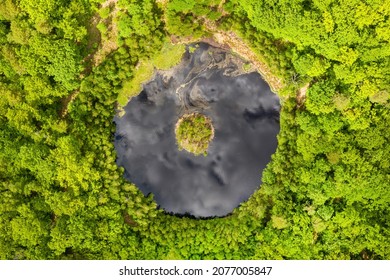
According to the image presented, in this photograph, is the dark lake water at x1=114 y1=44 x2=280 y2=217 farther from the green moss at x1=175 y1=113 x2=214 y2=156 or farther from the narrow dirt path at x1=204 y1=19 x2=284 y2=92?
the narrow dirt path at x1=204 y1=19 x2=284 y2=92

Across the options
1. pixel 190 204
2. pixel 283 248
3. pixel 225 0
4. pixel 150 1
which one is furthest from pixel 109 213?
pixel 225 0

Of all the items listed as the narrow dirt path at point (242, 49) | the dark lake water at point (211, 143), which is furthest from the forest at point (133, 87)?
the dark lake water at point (211, 143)

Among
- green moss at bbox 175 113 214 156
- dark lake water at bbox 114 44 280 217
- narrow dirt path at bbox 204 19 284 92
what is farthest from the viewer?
dark lake water at bbox 114 44 280 217

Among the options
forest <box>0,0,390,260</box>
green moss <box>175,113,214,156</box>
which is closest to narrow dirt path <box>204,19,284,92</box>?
forest <box>0,0,390,260</box>

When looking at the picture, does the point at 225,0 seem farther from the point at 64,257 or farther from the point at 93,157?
the point at 64,257

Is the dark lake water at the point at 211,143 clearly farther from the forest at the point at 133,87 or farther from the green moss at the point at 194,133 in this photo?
the forest at the point at 133,87

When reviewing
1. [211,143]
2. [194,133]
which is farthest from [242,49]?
[211,143]

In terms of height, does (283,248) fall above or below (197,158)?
below
